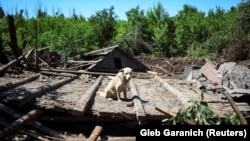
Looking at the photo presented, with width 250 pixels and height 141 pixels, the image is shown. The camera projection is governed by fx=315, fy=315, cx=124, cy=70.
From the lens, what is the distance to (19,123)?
191 inches

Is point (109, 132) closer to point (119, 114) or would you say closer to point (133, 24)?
point (119, 114)

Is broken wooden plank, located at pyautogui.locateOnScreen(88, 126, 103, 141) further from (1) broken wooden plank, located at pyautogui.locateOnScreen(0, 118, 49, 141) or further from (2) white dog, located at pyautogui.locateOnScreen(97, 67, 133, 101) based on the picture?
(2) white dog, located at pyautogui.locateOnScreen(97, 67, 133, 101)

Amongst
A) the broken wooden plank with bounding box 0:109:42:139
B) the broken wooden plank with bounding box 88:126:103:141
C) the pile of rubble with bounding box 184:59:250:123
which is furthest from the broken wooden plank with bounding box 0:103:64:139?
the pile of rubble with bounding box 184:59:250:123

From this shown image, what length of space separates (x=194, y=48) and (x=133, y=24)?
795 centimetres

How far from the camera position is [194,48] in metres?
32.6

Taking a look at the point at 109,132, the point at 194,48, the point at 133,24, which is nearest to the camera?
the point at 109,132

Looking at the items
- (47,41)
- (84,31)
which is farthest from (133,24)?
(47,41)

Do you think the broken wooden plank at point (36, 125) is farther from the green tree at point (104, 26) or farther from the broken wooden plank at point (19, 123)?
the green tree at point (104, 26)

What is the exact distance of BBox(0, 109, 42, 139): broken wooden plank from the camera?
178 inches

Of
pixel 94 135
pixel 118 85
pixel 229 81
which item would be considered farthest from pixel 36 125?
pixel 229 81

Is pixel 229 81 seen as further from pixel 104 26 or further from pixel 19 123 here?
pixel 104 26

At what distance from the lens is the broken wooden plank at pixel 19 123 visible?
4513 millimetres

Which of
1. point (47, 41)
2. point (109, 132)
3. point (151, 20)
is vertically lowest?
point (109, 132)

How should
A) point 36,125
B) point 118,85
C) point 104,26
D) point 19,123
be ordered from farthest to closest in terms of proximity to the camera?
point 104,26, point 118,85, point 36,125, point 19,123
